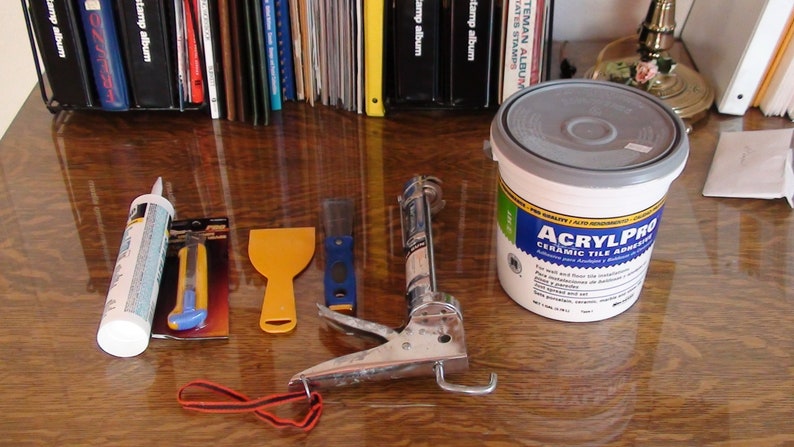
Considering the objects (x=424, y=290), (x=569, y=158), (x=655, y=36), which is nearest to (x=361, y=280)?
(x=424, y=290)

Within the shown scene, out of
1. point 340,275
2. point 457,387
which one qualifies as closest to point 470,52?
point 340,275

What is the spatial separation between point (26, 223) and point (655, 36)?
2.29ft

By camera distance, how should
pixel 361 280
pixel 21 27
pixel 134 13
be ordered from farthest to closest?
pixel 21 27 → pixel 134 13 → pixel 361 280

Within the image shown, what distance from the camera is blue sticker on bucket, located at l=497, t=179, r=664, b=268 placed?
1.94 feet

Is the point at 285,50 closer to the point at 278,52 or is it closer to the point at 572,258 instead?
the point at 278,52

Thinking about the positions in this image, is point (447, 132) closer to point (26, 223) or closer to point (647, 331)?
point (647, 331)

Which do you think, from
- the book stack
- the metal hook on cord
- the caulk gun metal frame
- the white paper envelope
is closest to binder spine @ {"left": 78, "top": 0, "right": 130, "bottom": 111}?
the book stack

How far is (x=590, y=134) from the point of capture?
2.03 ft

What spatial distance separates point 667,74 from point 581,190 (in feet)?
1.38

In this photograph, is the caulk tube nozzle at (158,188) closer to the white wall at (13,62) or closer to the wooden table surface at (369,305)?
the wooden table surface at (369,305)

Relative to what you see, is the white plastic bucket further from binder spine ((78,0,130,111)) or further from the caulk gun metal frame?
binder spine ((78,0,130,111))

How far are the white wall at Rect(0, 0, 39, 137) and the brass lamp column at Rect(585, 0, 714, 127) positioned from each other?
869 mm

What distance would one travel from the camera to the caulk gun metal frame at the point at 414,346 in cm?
59

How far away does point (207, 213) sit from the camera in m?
0.78
